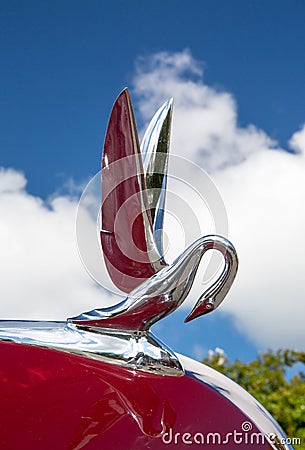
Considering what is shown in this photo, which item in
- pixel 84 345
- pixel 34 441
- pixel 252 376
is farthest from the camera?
pixel 252 376

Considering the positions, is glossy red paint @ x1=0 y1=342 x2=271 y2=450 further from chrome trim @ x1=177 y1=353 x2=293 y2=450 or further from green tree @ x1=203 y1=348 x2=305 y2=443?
green tree @ x1=203 y1=348 x2=305 y2=443

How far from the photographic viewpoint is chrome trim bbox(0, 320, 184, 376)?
1357 mm

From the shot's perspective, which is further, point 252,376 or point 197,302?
point 252,376

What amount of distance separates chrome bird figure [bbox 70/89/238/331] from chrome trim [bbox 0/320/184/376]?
2 cm

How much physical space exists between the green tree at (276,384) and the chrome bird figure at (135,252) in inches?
108

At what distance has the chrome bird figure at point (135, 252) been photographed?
1356 mm

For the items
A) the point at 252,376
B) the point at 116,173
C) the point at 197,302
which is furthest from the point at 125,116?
the point at 252,376

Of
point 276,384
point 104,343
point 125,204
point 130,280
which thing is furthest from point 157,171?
point 276,384

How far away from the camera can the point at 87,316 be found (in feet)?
4.66

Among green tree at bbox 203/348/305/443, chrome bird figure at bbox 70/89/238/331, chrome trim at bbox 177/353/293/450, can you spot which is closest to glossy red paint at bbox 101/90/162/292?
chrome bird figure at bbox 70/89/238/331

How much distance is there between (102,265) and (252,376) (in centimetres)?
323

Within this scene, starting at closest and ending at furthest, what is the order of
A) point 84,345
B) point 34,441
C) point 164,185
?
point 34,441 → point 84,345 → point 164,185

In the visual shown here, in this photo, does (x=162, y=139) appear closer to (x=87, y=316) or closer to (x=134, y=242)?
(x=134, y=242)

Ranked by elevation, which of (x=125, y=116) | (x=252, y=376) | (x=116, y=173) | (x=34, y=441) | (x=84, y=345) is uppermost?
(x=252, y=376)
